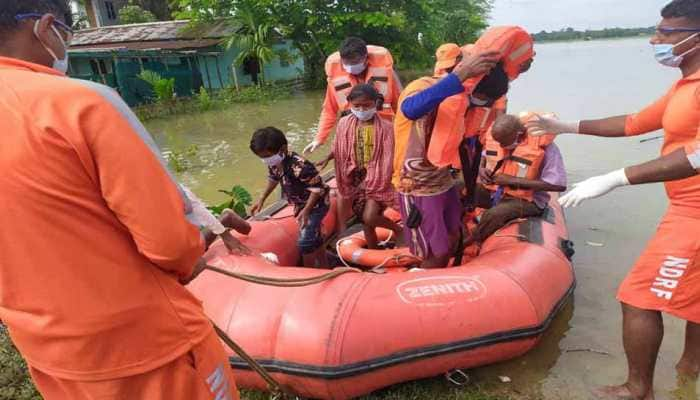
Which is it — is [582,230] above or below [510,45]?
below

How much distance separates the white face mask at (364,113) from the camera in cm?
332

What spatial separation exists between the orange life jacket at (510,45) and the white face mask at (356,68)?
197cm

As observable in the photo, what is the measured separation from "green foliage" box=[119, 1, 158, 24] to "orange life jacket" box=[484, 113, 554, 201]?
22345 mm

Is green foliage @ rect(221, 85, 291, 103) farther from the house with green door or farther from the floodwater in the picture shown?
the floodwater

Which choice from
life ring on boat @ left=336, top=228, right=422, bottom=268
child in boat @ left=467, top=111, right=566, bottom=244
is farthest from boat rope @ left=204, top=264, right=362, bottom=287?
child in boat @ left=467, top=111, right=566, bottom=244

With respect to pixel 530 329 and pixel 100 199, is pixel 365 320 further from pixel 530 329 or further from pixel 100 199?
pixel 100 199

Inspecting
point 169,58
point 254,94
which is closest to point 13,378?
point 254,94

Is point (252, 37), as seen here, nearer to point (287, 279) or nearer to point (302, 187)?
point (302, 187)

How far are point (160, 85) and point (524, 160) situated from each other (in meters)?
12.3

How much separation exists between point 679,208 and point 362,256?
2021 mm

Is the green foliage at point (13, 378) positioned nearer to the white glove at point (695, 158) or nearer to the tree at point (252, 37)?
the white glove at point (695, 158)

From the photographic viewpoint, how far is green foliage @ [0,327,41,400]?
2531 millimetres

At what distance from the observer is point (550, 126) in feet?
8.46

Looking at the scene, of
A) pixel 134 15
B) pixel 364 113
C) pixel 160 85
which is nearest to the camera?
pixel 364 113
